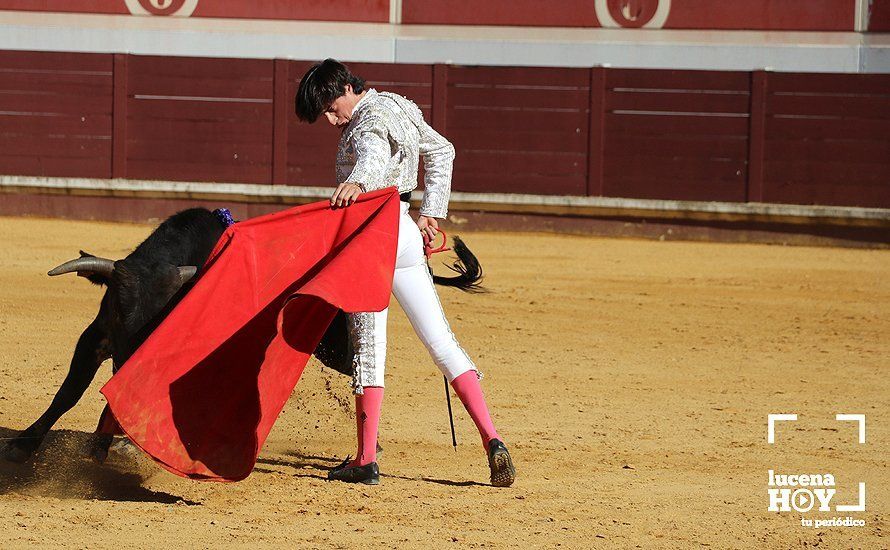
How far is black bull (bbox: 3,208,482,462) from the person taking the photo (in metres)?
3.45

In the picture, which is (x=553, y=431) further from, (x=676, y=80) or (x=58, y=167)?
(x=58, y=167)

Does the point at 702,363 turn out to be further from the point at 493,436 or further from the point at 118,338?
the point at 118,338

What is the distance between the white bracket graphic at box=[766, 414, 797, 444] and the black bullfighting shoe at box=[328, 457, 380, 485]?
127cm

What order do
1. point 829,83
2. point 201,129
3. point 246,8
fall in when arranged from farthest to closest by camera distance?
point 246,8 → point 201,129 → point 829,83

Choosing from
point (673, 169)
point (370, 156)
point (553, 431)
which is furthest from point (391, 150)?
point (673, 169)

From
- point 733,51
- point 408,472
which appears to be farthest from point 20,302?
point 733,51

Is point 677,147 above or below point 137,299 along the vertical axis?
above

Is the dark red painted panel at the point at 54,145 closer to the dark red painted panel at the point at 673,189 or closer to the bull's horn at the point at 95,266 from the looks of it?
the dark red painted panel at the point at 673,189

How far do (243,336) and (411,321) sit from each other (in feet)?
1.32

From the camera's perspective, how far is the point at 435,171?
354cm

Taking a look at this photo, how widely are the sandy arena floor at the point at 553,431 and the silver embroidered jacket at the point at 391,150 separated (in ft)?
2.44

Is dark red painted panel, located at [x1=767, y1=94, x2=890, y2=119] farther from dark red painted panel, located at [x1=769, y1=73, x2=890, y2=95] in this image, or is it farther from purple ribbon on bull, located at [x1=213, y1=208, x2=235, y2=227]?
purple ribbon on bull, located at [x1=213, y1=208, x2=235, y2=227]

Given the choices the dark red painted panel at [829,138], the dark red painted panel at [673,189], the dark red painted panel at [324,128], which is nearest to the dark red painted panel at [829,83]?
the dark red painted panel at [829,138]

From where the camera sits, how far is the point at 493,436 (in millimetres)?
3436
